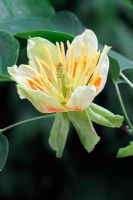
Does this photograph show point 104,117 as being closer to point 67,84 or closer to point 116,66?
point 67,84

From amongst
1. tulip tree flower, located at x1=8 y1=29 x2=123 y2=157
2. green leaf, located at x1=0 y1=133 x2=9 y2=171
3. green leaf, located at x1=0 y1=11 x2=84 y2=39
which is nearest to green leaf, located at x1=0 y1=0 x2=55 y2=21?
green leaf, located at x1=0 y1=11 x2=84 y2=39

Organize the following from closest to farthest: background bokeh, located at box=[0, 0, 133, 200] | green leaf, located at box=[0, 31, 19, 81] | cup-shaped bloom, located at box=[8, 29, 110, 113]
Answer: cup-shaped bloom, located at box=[8, 29, 110, 113] → green leaf, located at box=[0, 31, 19, 81] → background bokeh, located at box=[0, 0, 133, 200]

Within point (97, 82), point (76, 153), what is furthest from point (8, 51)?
point (76, 153)

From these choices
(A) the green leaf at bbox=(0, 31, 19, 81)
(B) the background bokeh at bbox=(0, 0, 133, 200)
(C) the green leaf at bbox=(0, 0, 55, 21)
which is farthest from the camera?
(B) the background bokeh at bbox=(0, 0, 133, 200)

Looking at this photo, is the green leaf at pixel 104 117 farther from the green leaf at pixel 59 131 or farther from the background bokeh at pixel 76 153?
the background bokeh at pixel 76 153

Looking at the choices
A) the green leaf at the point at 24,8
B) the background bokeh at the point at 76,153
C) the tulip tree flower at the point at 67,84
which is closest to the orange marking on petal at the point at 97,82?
the tulip tree flower at the point at 67,84

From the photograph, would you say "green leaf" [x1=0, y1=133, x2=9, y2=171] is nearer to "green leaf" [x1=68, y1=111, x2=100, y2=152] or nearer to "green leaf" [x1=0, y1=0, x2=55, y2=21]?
"green leaf" [x1=68, y1=111, x2=100, y2=152]
